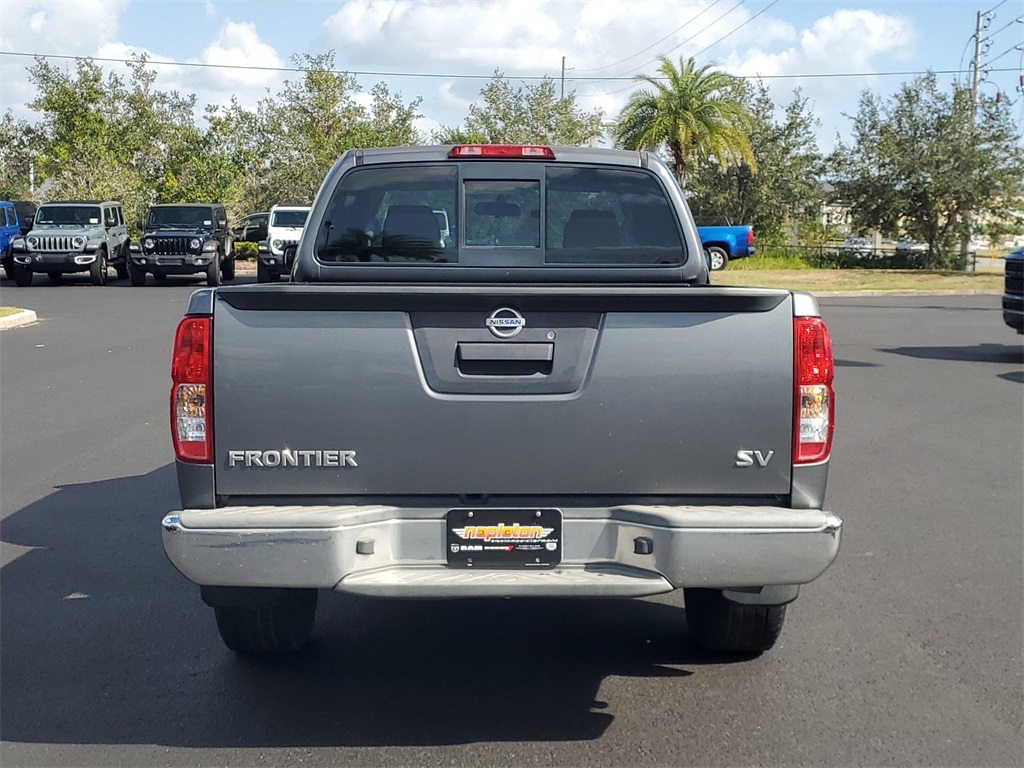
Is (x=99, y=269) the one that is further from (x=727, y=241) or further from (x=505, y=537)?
(x=505, y=537)

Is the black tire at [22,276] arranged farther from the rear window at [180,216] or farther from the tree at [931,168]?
the tree at [931,168]

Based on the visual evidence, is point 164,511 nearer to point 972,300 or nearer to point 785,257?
point 972,300

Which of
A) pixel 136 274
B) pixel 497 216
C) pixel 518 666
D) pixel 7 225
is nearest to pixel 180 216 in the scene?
pixel 136 274

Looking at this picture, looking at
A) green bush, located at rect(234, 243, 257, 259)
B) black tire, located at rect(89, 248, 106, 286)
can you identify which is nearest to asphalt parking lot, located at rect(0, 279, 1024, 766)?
black tire, located at rect(89, 248, 106, 286)

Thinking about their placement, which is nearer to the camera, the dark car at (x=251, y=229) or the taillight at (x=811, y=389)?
the taillight at (x=811, y=389)

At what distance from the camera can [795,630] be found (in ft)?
16.8

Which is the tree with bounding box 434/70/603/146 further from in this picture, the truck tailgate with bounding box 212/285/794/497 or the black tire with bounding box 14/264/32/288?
the truck tailgate with bounding box 212/285/794/497

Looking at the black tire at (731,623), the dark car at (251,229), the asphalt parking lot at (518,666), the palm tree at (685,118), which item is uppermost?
the palm tree at (685,118)

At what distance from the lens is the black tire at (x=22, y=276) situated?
2955 centimetres

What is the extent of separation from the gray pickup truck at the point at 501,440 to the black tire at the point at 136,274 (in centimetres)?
2750

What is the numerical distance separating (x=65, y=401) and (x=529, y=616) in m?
7.59

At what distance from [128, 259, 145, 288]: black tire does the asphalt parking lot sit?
75.0ft

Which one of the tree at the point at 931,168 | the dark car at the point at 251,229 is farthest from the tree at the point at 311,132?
the tree at the point at 931,168

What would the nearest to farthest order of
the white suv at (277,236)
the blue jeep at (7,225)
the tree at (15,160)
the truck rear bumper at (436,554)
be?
the truck rear bumper at (436,554) → the white suv at (277,236) → the blue jeep at (7,225) → the tree at (15,160)
